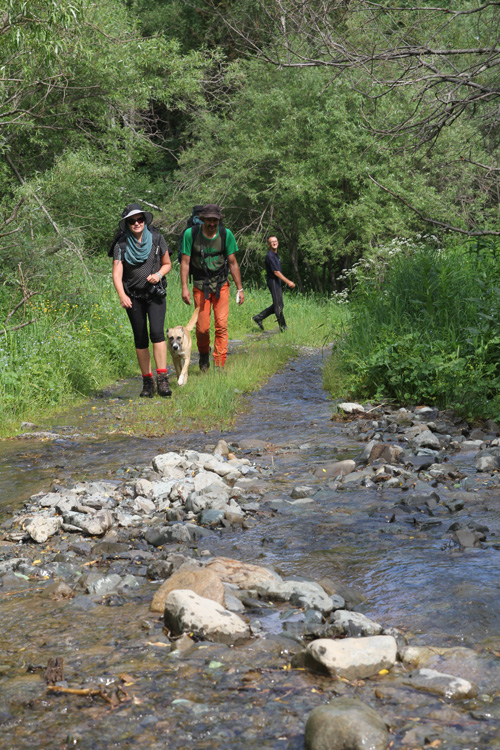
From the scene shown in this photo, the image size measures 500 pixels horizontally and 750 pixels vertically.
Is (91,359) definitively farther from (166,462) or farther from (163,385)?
(166,462)

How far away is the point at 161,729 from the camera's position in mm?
2482

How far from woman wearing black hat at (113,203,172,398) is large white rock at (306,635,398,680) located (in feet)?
20.6

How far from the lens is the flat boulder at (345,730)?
7.66 ft

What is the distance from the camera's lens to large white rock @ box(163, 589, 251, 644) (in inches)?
123

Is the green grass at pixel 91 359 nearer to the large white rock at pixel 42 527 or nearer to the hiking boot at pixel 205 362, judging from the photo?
the hiking boot at pixel 205 362

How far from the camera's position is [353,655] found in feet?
9.32

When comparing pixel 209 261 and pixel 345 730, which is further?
pixel 209 261

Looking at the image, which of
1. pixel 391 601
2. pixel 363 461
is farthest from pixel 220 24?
pixel 391 601

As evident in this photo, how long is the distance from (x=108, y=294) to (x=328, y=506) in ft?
34.5

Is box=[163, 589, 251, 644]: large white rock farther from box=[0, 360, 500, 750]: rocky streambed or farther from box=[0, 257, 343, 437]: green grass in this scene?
box=[0, 257, 343, 437]: green grass

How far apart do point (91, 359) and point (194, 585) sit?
8059 millimetres

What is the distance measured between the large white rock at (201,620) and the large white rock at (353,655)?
41cm

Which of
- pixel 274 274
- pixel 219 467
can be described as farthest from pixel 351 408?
pixel 274 274

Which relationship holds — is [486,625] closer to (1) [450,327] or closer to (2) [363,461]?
(2) [363,461]
